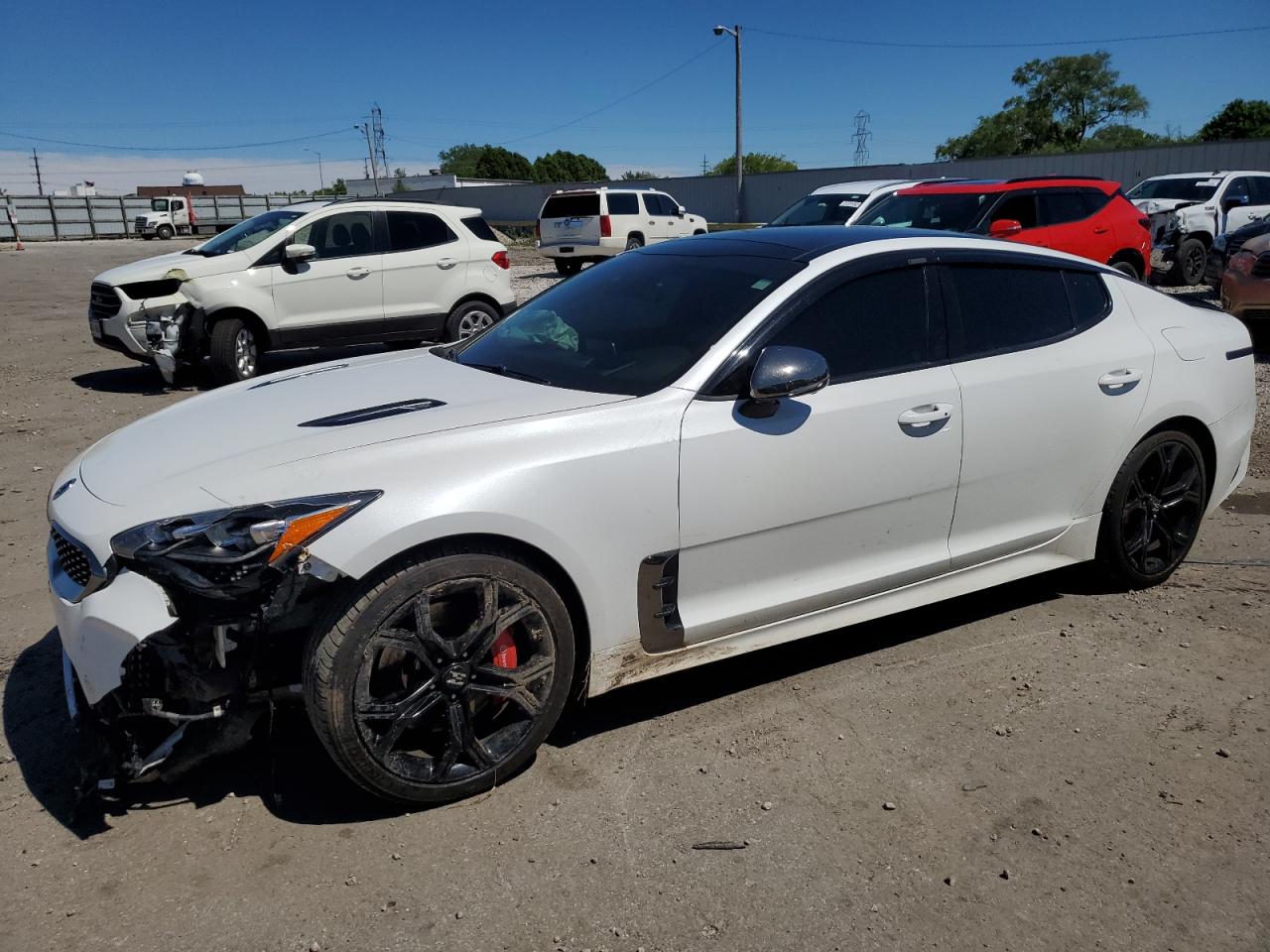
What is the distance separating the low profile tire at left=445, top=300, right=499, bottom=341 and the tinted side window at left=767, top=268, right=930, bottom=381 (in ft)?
24.3

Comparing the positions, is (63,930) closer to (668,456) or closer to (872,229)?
(668,456)

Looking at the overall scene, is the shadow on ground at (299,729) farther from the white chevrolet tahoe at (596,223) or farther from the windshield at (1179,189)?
the white chevrolet tahoe at (596,223)

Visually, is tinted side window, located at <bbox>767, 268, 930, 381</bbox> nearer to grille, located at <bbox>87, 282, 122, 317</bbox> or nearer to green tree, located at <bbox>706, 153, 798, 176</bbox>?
grille, located at <bbox>87, 282, 122, 317</bbox>

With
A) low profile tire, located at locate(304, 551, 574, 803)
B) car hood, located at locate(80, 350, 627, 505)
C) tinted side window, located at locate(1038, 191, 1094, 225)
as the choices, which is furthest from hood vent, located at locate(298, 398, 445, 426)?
tinted side window, located at locate(1038, 191, 1094, 225)

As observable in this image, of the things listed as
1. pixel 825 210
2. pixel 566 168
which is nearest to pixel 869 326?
pixel 825 210

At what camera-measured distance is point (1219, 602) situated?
4434 mm

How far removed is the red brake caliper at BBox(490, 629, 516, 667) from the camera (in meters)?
2.95

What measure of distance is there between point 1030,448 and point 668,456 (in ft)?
5.43

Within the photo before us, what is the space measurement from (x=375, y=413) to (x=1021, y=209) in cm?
1036

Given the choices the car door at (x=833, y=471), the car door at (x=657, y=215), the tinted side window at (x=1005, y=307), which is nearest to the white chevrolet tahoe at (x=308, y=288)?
the tinted side window at (x=1005, y=307)

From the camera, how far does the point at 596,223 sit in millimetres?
22250

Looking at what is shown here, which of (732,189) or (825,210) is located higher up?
(732,189)

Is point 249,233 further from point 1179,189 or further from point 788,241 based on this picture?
point 1179,189

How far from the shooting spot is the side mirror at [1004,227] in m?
10.8
